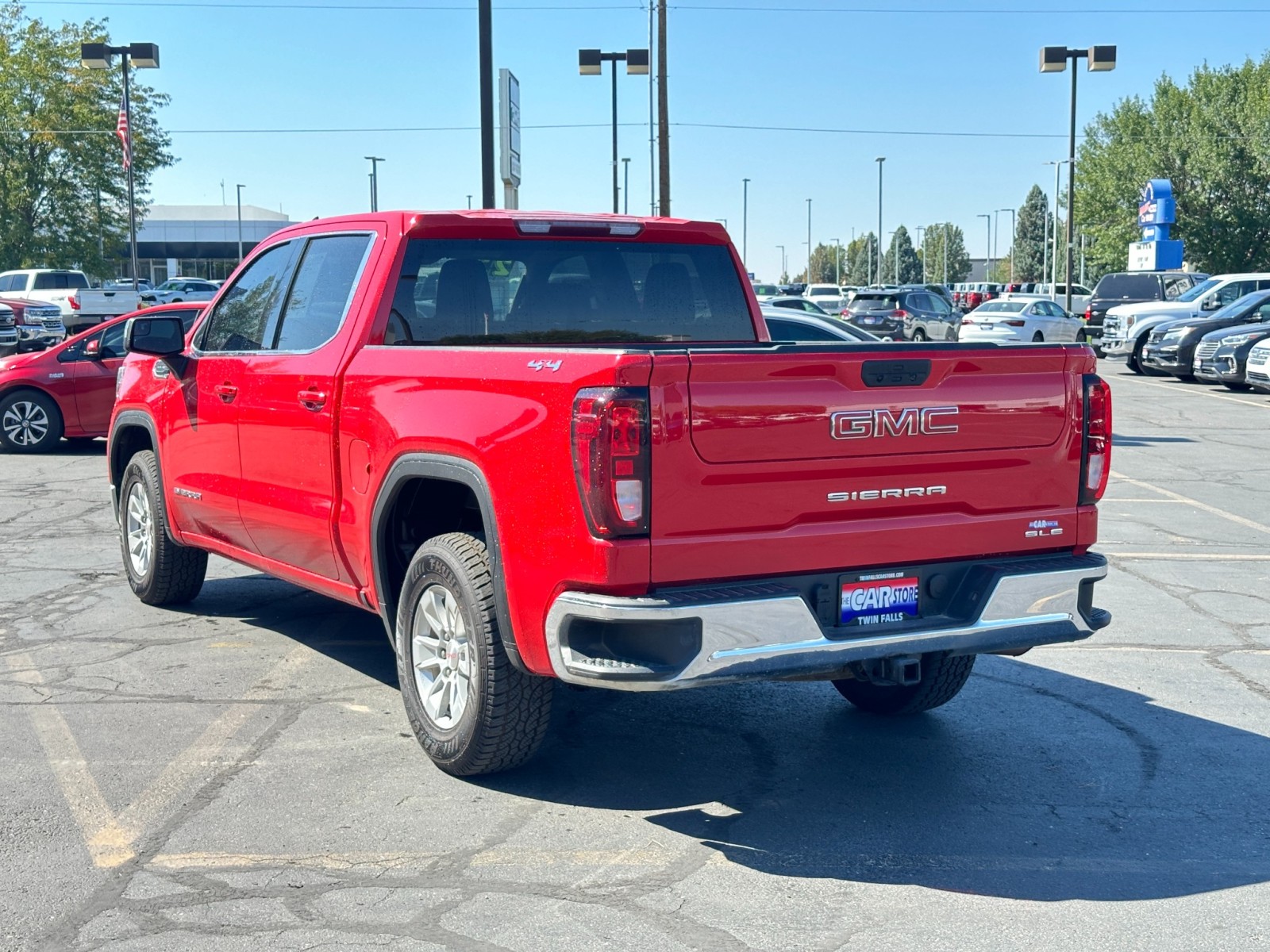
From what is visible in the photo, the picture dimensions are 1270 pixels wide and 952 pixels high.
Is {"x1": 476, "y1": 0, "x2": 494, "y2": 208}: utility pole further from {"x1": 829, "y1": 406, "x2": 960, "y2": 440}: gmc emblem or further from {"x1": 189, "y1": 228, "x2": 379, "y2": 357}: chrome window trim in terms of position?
{"x1": 829, "y1": 406, "x2": 960, "y2": 440}: gmc emblem

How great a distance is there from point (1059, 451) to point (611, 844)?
2043 mm

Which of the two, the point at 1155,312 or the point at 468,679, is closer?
the point at 468,679

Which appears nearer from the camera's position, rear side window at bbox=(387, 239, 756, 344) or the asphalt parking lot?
the asphalt parking lot

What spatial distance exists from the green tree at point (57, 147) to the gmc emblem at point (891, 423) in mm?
50008

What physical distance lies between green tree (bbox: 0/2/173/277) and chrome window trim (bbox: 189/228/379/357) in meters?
46.7

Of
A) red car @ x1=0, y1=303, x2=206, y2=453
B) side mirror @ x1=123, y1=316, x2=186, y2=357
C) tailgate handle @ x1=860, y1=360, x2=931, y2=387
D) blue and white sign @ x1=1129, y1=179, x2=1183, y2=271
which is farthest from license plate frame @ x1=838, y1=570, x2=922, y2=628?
blue and white sign @ x1=1129, y1=179, x2=1183, y2=271

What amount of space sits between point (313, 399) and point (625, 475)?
1.98 metres

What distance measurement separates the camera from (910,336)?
1497 inches

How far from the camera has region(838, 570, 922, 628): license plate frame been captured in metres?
4.46

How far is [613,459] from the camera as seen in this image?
405cm

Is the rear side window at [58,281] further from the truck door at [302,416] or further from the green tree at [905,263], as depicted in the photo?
the green tree at [905,263]

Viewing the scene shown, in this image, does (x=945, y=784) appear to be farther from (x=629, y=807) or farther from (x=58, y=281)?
(x=58, y=281)

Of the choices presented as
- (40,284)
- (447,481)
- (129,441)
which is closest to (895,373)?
(447,481)

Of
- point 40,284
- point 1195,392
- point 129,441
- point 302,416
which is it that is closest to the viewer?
point 302,416
